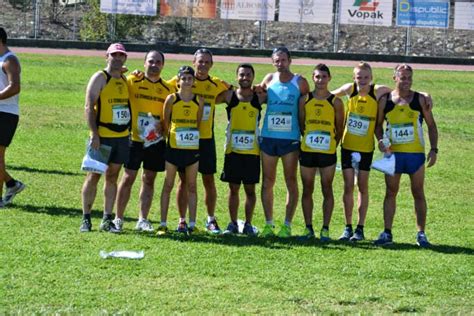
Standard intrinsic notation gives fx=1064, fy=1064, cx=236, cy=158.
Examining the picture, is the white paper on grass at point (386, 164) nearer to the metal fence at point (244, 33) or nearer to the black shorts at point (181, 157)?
the black shorts at point (181, 157)

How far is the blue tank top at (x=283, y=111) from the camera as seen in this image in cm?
1192

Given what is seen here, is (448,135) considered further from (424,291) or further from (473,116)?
(424,291)

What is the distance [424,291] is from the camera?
9555mm

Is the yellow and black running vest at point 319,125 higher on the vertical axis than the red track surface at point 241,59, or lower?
lower

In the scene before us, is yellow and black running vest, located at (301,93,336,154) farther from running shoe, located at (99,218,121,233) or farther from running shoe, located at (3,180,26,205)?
running shoe, located at (3,180,26,205)

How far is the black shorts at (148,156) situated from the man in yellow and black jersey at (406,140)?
8.09ft

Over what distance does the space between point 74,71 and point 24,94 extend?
654 cm

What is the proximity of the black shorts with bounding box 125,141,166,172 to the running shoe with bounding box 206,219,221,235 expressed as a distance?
0.84 m

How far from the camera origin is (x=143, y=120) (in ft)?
39.4

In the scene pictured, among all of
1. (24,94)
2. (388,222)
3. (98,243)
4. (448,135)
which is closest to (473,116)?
(448,135)

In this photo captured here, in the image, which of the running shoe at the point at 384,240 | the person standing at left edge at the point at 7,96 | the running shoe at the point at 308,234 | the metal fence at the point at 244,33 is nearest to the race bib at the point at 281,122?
the running shoe at the point at 308,234

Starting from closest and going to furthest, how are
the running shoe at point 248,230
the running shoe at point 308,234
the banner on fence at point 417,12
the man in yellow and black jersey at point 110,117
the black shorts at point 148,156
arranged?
the man in yellow and black jersey at point 110,117 → the running shoe at point 308,234 → the black shorts at point 148,156 → the running shoe at point 248,230 → the banner on fence at point 417,12

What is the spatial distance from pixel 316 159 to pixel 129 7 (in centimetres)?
3344

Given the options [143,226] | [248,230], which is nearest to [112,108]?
[143,226]
